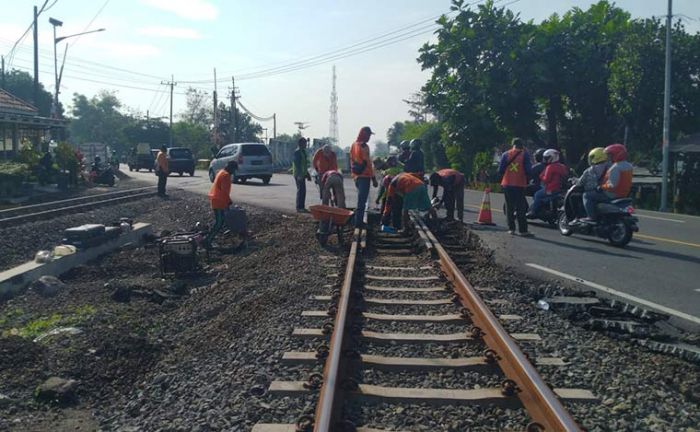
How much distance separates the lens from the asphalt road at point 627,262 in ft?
26.9

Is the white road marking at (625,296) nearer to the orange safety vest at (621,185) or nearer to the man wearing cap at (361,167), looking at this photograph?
the orange safety vest at (621,185)

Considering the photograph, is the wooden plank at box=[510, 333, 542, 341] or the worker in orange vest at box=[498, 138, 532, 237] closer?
the wooden plank at box=[510, 333, 542, 341]

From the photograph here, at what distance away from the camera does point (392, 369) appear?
5.18m

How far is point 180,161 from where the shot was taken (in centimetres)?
4434

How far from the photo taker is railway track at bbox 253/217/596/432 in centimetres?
421

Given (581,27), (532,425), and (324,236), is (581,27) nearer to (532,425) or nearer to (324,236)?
(324,236)

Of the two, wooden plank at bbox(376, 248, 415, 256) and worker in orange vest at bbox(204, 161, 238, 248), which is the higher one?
worker in orange vest at bbox(204, 161, 238, 248)

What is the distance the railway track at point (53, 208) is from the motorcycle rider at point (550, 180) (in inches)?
441

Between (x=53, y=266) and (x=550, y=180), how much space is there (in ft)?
31.4

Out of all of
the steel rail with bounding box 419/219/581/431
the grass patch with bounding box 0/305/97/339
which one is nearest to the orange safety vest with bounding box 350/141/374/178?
the grass patch with bounding box 0/305/97/339

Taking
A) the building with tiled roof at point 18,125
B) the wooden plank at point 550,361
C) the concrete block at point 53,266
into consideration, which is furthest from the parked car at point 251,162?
the wooden plank at point 550,361

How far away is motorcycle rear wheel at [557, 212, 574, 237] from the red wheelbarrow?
15.3ft

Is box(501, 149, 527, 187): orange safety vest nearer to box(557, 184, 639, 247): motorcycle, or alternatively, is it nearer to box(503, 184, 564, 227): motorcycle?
box(557, 184, 639, 247): motorcycle

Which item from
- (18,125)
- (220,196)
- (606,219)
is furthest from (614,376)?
(18,125)
